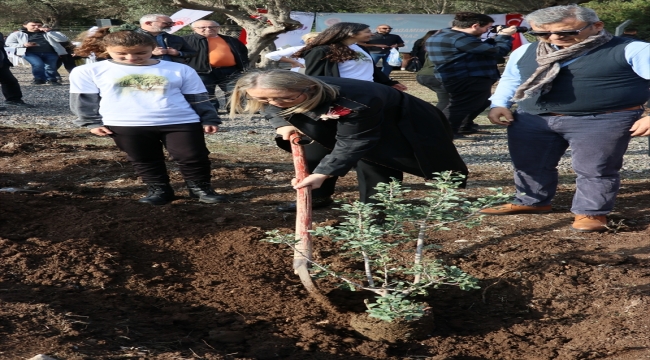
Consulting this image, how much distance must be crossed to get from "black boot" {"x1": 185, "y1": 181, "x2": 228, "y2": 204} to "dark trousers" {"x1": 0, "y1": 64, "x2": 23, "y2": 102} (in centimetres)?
762

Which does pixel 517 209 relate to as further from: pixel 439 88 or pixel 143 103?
pixel 439 88

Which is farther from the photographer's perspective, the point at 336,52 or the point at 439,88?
the point at 439,88

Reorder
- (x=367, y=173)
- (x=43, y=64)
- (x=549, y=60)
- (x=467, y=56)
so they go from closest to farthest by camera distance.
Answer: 1. (x=549, y=60)
2. (x=367, y=173)
3. (x=467, y=56)
4. (x=43, y=64)

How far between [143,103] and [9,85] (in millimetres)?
8053

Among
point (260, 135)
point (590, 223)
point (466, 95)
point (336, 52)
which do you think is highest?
point (336, 52)

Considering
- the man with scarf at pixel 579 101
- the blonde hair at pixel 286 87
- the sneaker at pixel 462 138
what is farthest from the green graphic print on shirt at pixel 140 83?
the sneaker at pixel 462 138

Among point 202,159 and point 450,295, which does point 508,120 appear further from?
point 202,159

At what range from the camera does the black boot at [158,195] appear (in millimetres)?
5352

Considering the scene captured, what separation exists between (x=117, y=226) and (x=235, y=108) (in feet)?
5.01

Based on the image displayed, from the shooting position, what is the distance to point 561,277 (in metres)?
3.95

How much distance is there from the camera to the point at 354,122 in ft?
12.2

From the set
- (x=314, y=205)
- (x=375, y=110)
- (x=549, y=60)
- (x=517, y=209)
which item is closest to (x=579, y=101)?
(x=549, y=60)

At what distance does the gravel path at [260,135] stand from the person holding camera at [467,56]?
67cm

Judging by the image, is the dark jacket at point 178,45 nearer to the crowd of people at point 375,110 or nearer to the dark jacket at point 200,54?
the dark jacket at point 200,54
